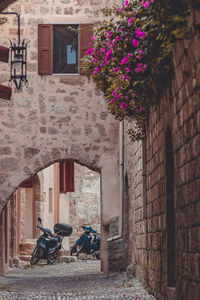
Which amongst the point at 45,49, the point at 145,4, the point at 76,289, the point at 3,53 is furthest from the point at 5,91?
the point at 45,49

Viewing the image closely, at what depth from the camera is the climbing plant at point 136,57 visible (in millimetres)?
6023

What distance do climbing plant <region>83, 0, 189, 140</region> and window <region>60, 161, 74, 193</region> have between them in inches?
706

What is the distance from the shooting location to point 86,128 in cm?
1384

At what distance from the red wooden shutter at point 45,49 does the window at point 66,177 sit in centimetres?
1325

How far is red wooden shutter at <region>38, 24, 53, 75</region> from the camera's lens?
13.9 metres

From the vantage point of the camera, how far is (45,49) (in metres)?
13.9

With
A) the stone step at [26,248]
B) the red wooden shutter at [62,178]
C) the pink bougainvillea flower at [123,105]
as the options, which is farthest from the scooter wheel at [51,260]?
the pink bougainvillea flower at [123,105]

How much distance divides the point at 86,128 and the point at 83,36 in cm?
188

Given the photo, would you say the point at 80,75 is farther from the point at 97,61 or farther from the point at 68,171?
the point at 68,171

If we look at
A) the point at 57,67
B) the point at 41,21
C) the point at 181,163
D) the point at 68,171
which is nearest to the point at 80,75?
the point at 57,67

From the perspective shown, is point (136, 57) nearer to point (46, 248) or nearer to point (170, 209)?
point (170, 209)

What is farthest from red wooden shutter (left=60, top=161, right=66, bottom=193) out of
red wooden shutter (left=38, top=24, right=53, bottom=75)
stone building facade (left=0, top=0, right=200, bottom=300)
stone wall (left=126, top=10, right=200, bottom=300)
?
stone wall (left=126, top=10, right=200, bottom=300)

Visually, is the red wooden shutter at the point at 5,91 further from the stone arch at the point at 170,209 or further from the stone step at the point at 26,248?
the stone step at the point at 26,248

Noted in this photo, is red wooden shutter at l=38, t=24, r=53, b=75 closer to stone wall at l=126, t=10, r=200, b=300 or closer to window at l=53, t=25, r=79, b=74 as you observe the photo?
window at l=53, t=25, r=79, b=74
